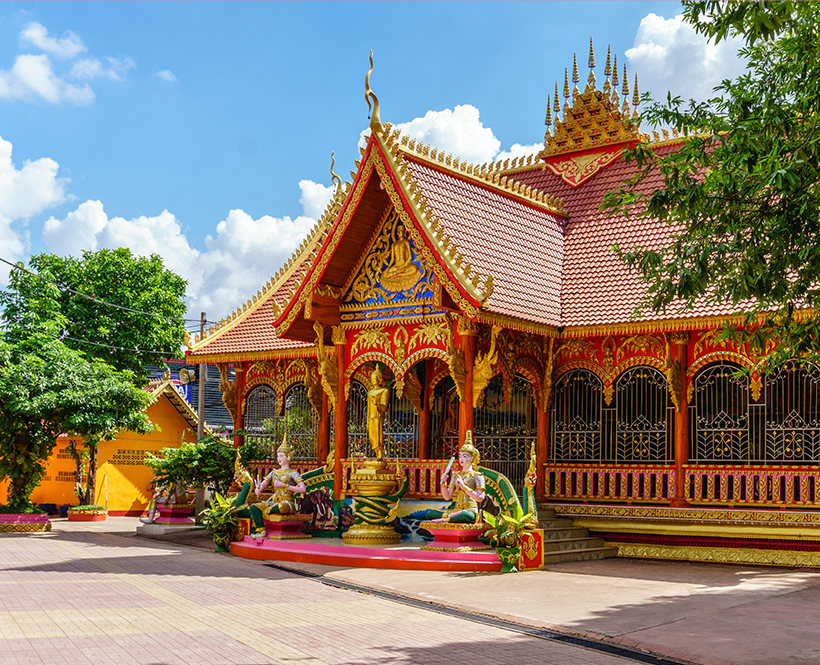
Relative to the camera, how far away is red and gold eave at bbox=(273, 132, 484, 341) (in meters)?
13.2

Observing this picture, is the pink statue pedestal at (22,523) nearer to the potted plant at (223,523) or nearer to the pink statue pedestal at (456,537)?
the potted plant at (223,523)


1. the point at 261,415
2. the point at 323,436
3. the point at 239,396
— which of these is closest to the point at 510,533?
the point at 323,436

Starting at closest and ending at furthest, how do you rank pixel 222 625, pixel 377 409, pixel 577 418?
pixel 222 625 < pixel 377 409 < pixel 577 418

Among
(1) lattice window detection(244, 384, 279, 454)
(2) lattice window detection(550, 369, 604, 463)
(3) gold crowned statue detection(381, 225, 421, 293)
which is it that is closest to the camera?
(3) gold crowned statue detection(381, 225, 421, 293)

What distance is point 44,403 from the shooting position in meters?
19.4

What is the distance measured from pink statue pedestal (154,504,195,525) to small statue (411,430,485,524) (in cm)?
903

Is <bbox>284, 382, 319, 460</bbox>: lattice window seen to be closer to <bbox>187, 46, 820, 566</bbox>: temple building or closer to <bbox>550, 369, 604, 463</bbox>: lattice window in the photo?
<bbox>187, 46, 820, 566</bbox>: temple building

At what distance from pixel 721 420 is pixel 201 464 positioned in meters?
9.47

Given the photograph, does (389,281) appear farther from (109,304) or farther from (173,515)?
(109,304)

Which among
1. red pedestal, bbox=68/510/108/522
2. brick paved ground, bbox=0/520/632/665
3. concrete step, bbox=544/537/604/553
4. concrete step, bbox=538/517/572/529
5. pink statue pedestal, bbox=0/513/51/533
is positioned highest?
concrete step, bbox=538/517/572/529

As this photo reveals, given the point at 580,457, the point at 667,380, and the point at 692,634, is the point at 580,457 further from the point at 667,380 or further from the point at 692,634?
the point at 692,634

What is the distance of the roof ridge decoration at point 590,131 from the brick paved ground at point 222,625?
32.8ft

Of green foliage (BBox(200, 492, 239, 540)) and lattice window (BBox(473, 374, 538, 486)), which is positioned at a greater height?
lattice window (BBox(473, 374, 538, 486))

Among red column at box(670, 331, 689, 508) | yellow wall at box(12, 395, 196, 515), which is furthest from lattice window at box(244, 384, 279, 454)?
yellow wall at box(12, 395, 196, 515)
